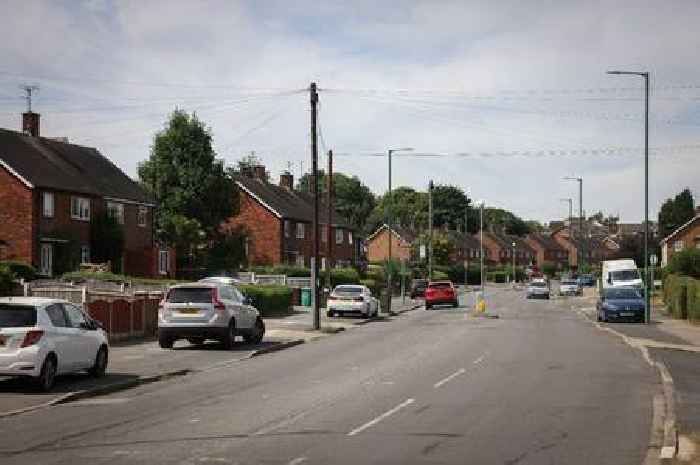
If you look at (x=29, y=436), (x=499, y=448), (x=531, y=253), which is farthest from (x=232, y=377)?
(x=531, y=253)

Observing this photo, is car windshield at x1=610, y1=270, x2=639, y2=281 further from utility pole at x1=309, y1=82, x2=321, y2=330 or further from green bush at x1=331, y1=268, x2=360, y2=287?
utility pole at x1=309, y1=82, x2=321, y2=330

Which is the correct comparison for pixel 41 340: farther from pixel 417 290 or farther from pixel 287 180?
pixel 287 180

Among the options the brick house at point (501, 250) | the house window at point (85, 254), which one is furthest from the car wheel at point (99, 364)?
the brick house at point (501, 250)

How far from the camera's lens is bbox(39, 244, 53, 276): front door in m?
51.1

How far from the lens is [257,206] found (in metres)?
80.3

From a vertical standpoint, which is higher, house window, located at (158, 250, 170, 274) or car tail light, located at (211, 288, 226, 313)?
house window, located at (158, 250, 170, 274)

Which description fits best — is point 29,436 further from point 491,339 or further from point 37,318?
point 491,339

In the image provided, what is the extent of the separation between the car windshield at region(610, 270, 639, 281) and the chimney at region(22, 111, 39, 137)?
33.9 m

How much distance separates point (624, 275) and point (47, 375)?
150 feet

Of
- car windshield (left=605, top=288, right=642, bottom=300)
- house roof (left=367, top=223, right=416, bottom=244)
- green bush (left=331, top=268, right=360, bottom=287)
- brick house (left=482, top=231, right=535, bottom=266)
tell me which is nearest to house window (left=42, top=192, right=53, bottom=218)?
green bush (left=331, top=268, right=360, bottom=287)

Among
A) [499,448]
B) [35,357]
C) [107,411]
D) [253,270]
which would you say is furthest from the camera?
[253,270]

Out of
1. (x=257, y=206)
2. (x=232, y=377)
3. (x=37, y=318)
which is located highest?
(x=257, y=206)

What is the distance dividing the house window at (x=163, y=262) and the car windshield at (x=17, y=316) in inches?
1713

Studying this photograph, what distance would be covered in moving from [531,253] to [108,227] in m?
137
